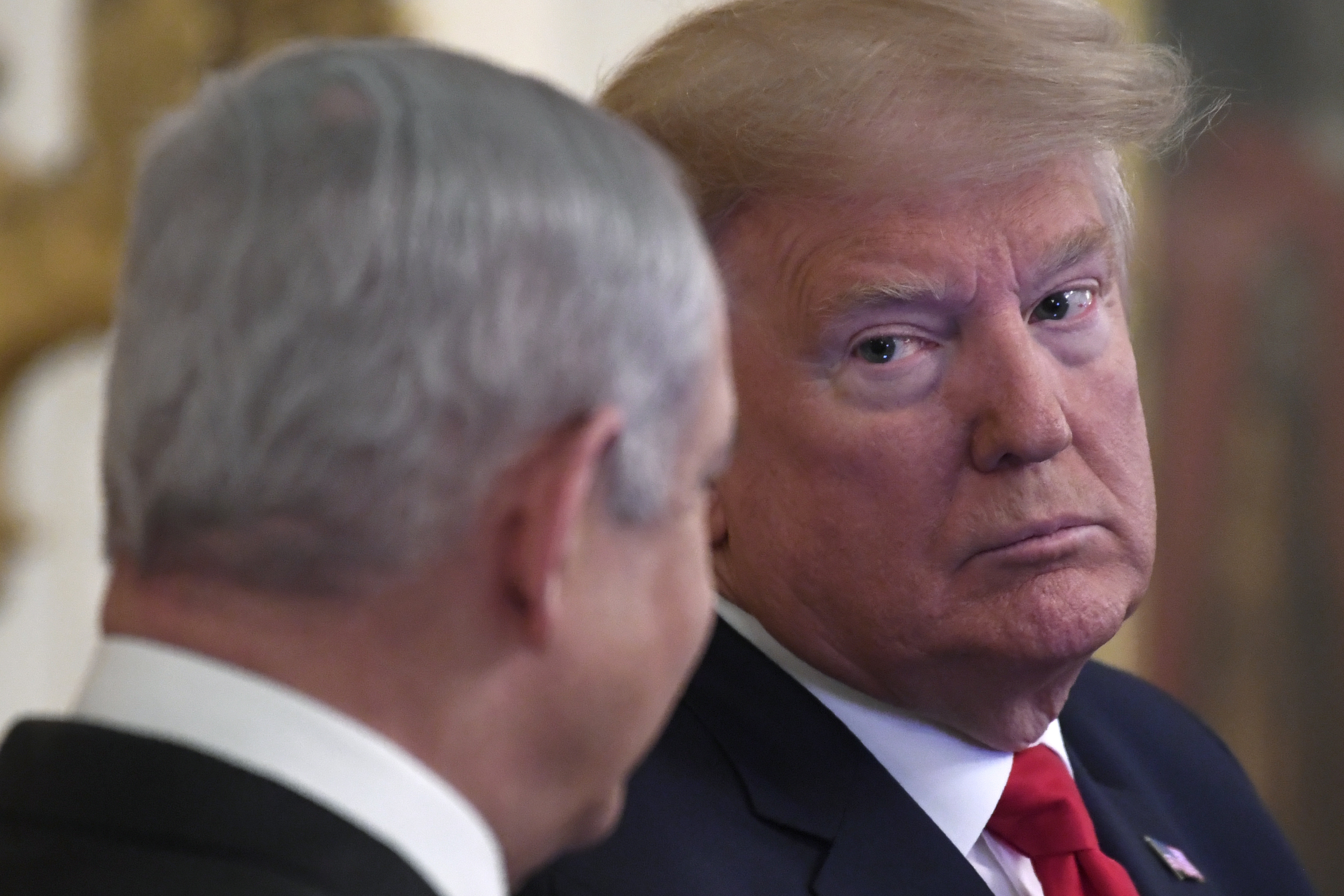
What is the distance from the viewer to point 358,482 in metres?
1.12

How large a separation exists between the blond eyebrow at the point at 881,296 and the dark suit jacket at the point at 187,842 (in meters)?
1.10

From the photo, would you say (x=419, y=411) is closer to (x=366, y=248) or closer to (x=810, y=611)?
(x=366, y=248)

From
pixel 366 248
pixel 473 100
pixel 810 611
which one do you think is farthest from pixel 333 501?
pixel 810 611

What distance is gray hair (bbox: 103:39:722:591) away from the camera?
1104mm

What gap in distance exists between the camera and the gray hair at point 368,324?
1.10 m

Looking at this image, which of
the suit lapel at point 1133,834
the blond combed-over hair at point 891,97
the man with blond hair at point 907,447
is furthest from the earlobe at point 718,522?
the suit lapel at point 1133,834

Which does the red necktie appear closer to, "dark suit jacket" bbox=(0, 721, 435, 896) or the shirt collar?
the shirt collar

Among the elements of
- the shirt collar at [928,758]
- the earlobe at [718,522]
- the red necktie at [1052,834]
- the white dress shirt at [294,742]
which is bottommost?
the red necktie at [1052,834]

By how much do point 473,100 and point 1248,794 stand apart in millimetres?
1999

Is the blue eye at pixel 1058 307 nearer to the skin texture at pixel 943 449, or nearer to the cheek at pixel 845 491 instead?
the skin texture at pixel 943 449

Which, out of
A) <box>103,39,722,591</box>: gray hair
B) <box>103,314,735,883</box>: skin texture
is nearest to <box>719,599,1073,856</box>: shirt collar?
<box>103,314,735,883</box>: skin texture

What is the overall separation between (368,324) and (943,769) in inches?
49.7

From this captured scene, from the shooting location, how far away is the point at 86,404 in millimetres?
3629

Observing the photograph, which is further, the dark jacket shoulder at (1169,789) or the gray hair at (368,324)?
the dark jacket shoulder at (1169,789)
